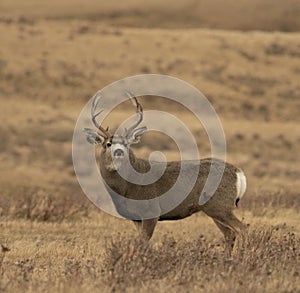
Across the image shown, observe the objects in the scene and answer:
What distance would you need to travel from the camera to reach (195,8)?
67.5 m

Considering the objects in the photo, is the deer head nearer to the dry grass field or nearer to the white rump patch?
the dry grass field

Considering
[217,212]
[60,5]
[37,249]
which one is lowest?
[60,5]

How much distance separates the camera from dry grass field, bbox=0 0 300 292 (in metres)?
8.84

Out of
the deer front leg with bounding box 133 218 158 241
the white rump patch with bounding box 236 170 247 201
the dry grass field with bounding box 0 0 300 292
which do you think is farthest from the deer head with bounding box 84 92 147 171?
the white rump patch with bounding box 236 170 247 201

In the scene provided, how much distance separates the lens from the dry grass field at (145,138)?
29.0 feet

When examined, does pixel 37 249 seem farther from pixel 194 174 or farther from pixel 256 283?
pixel 256 283

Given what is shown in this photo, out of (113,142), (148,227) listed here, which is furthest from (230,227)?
(113,142)

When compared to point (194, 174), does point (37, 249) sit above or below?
below

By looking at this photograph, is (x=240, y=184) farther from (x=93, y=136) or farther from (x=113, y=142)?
(x=93, y=136)

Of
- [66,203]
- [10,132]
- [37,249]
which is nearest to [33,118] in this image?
[10,132]

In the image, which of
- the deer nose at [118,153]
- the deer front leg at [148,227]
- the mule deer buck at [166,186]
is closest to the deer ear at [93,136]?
the mule deer buck at [166,186]

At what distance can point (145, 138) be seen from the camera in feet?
111

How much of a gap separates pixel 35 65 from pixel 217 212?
114ft

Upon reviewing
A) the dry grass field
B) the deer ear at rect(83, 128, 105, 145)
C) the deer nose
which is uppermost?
the deer ear at rect(83, 128, 105, 145)
